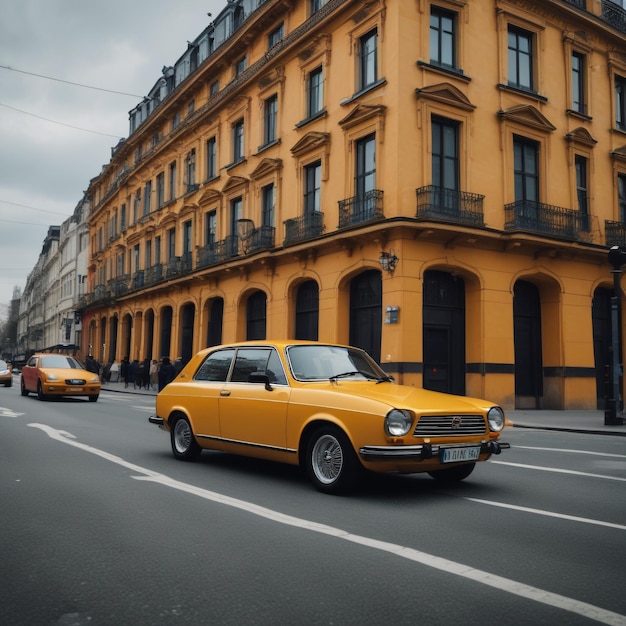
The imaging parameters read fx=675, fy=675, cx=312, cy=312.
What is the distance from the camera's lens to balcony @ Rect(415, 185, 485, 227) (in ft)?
64.6

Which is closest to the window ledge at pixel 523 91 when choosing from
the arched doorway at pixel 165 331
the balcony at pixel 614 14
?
the balcony at pixel 614 14

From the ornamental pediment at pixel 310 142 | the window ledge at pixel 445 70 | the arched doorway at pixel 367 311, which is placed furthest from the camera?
the ornamental pediment at pixel 310 142

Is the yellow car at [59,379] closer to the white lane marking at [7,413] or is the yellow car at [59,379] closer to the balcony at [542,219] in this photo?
the white lane marking at [7,413]

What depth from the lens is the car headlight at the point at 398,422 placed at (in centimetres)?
616

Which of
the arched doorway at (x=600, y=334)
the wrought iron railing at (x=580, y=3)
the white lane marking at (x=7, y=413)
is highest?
the wrought iron railing at (x=580, y=3)

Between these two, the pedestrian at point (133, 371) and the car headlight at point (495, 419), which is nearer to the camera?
the car headlight at point (495, 419)

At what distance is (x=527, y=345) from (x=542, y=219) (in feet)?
14.0

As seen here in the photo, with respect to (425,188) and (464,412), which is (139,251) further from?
(464,412)

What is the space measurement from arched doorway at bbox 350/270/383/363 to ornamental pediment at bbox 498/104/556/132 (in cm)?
679

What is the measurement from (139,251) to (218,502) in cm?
3786

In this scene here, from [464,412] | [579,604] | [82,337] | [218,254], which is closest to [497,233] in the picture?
[218,254]

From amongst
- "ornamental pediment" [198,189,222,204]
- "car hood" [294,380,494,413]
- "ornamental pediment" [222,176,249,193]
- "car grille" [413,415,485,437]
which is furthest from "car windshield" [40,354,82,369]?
"car grille" [413,415,485,437]

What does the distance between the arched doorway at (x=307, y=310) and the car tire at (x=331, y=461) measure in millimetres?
16879

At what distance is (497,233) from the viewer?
813 inches
